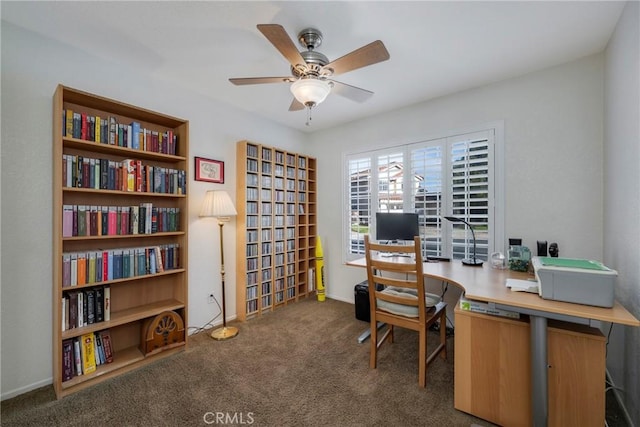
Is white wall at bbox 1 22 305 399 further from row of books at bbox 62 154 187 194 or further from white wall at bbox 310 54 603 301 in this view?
white wall at bbox 310 54 603 301

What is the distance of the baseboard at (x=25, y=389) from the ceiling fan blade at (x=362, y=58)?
3.07 metres

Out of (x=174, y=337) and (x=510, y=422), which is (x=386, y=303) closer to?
(x=510, y=422)

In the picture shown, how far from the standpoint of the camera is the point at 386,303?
211cm

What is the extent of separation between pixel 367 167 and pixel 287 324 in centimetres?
227

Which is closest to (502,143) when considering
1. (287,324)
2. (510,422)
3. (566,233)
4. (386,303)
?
(566,233)

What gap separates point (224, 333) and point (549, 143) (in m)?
3.61

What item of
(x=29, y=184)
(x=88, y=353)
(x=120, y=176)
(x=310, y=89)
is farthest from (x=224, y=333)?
(x=310, y=89)

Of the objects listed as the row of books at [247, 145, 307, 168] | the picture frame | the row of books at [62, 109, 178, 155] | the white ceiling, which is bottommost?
the picture frame

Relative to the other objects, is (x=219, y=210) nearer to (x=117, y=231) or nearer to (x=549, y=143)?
(x=117, y=231)

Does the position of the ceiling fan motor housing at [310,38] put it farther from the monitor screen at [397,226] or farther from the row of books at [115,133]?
the monitor screen at [397,226]

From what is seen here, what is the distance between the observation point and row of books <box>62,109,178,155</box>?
6.30 feet

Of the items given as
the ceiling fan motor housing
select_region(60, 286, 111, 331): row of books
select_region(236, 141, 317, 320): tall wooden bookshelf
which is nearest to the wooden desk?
the ceiling fan motor housing

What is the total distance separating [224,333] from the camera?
106 inches

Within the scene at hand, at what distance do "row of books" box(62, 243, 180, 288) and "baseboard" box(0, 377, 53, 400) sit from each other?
2.53 ft
